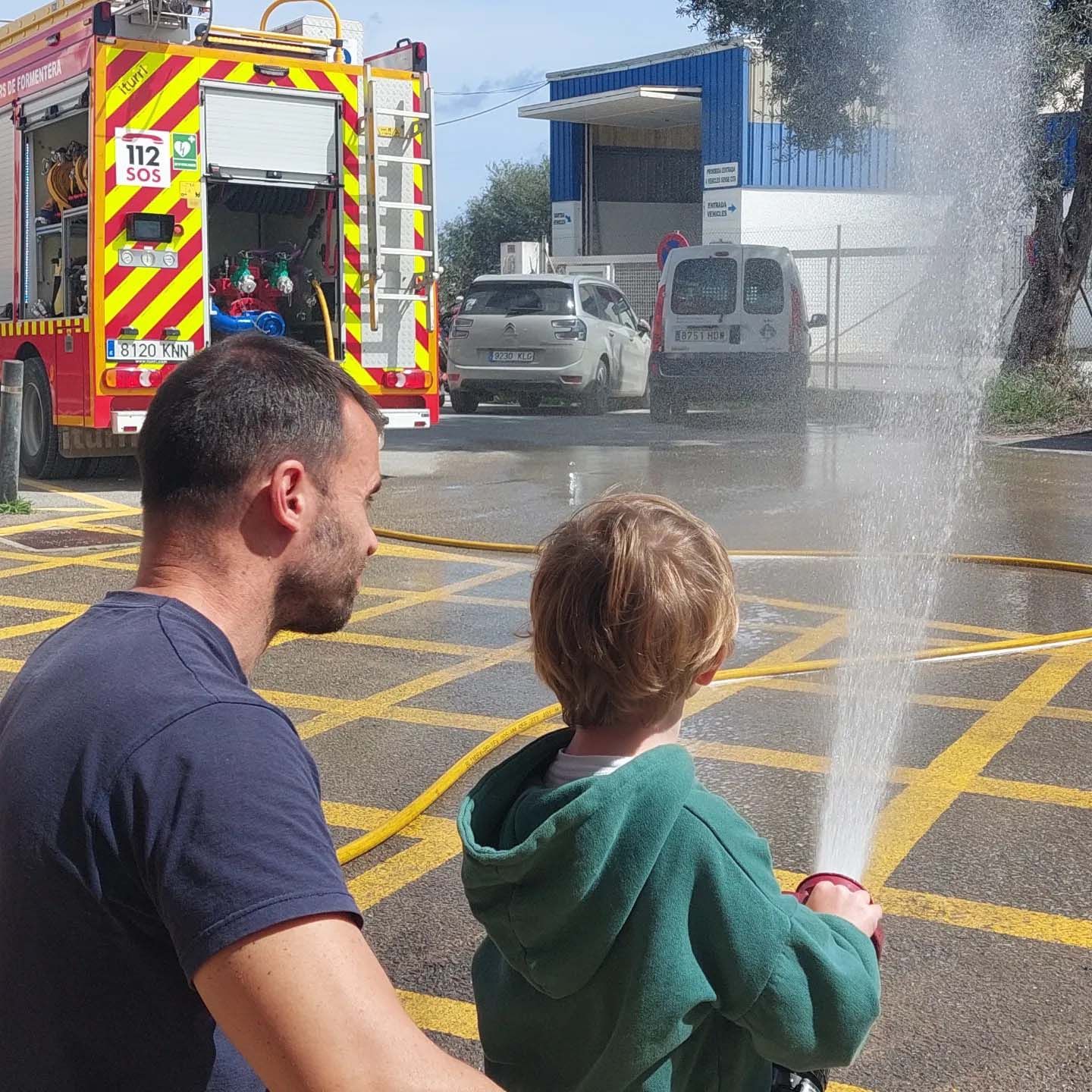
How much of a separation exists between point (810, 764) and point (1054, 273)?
15.1 meters

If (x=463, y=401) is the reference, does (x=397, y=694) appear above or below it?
below

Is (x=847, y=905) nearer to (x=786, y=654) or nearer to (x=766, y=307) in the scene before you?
(x=786, y=654)

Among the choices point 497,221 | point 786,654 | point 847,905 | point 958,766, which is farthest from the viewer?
point 497,221

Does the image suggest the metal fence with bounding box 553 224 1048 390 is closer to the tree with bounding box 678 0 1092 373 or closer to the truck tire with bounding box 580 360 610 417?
the tree with bounding box 678 0 1092 373

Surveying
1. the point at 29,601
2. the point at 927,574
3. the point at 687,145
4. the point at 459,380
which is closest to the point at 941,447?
the point at 459,380

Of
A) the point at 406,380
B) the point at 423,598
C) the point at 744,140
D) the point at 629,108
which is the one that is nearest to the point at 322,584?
the point at 423,598

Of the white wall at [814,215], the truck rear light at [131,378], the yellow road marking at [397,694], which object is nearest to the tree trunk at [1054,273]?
the truck rear light at [131,378]

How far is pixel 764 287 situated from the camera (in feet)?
59.6

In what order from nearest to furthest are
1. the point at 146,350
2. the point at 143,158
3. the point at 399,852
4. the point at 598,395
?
the point at 399,852, the point at 143,158, the point at 146,350, the point at 598,395

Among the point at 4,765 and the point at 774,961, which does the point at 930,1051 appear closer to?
the point at 774,961

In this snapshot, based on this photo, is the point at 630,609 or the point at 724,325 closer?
the point at 630,609

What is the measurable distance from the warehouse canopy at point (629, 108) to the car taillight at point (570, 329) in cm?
2028

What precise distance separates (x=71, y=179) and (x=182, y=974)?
37.4 feet

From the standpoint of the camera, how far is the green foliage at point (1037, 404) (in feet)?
59.0
